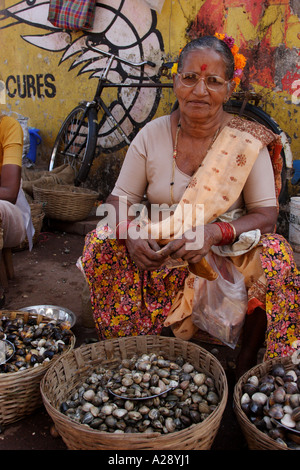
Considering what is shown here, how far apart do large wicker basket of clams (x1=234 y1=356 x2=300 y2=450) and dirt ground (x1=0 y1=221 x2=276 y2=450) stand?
0.84 feet

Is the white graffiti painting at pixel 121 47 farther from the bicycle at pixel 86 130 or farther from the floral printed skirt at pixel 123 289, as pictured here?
the floral printed skirt at pixel 123 289

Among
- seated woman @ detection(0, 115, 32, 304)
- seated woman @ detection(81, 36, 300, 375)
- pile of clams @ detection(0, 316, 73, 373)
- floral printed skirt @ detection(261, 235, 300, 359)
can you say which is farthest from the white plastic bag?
seated woman @ detection(0, 115, 32, 304)

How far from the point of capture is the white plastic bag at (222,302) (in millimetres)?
1974

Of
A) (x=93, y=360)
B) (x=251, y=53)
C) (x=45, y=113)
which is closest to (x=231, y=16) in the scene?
(x=251, y=53)

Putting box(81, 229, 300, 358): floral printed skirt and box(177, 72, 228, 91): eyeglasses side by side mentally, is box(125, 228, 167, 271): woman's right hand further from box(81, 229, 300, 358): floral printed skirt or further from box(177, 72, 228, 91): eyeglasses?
box(177, 72, 228, 91): eyeglasses

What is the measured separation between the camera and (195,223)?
6.62ft

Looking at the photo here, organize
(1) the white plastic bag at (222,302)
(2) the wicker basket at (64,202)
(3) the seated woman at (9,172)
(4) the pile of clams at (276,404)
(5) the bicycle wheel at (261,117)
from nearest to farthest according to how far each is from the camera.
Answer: (4) the pile of clams at (276,404)
(1) the white plastic bag at (222,302)
(3) the seated woman at (9,172)
(5) the bicycle wheel at (261,117)
(2) the wicker basket at (64,202)

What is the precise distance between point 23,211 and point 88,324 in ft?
3.57

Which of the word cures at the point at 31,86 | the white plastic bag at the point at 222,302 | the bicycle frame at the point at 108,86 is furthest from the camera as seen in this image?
the word cures at the point at 31,86

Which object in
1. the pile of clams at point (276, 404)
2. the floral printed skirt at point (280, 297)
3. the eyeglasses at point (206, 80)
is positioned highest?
the eyeglasses at point (206, 80)

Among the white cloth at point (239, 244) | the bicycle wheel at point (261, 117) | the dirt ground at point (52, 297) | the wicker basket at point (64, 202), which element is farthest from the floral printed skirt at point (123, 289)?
the wicker basket at point (64, 202)

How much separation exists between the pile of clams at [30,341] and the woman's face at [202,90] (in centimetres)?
124

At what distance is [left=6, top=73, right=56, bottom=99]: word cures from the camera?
5609 mm

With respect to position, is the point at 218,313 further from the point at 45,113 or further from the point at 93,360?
the point at 45,113
